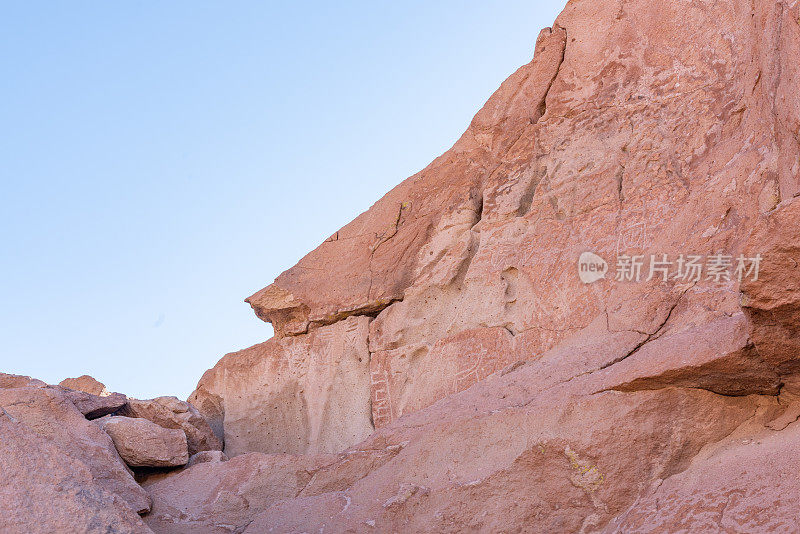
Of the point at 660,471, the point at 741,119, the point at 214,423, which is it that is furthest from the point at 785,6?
the point at 214,423

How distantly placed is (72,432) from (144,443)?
0.61 metres

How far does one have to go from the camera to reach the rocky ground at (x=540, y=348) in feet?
12.3

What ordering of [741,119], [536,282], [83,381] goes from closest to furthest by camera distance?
[741,119]
[536,282]
[83,381]

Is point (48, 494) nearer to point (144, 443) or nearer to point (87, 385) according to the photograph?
point (144, 443)

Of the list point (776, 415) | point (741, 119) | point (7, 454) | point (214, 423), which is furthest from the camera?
point (214, 423)

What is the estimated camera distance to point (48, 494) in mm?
3908

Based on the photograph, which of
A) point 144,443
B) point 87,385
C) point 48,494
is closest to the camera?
point 48,494

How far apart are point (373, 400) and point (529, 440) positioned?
2580 millimetres

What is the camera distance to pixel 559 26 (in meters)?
6.91

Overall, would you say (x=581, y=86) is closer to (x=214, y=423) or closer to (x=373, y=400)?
(x=373, y=400)

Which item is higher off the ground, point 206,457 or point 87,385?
point 87,385

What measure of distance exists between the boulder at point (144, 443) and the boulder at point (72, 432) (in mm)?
229

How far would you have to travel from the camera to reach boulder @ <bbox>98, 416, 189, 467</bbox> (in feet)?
18.8

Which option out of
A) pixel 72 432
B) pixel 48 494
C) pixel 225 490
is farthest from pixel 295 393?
pixel 48 494
